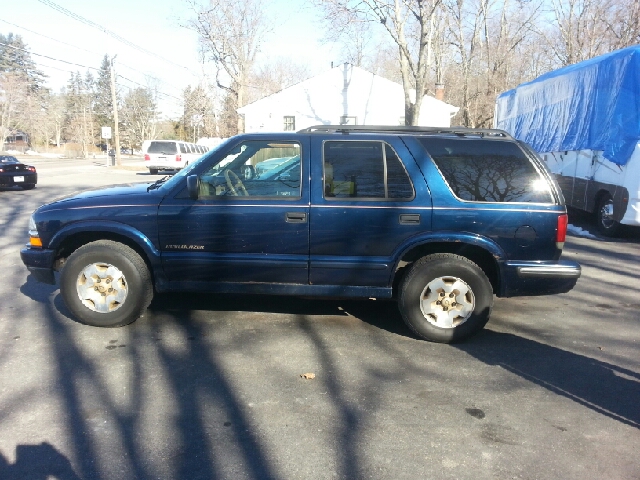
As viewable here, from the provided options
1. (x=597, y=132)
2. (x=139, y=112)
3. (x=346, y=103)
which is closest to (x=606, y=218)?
(x=597, y=132)

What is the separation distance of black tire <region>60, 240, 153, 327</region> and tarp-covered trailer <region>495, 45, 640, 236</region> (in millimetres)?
7941

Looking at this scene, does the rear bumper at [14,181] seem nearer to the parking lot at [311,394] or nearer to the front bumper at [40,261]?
the parking lot at [311,394]

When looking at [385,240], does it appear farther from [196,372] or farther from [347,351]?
[196,372]

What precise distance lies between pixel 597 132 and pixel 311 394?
852 cm

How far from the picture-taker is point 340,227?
4.52 metres

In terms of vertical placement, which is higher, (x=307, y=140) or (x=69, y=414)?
(x=307, y=140)

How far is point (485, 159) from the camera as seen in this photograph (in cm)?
460

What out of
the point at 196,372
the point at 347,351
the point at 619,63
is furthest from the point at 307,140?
the point at 619,63

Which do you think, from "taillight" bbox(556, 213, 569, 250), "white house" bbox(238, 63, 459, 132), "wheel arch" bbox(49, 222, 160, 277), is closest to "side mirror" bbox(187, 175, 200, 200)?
"wheel arch" bbox(49, 222, 160, 277)

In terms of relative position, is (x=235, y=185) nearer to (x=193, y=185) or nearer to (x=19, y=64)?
(x=193, y=185)

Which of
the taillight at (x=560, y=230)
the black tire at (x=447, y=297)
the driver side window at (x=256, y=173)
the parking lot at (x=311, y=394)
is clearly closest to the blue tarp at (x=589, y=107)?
the parking lot at (x=311, y=394)

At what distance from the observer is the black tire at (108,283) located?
4.68m

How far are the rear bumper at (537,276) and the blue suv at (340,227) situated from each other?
0.01 meters

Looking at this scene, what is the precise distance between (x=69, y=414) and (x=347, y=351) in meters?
2.13
